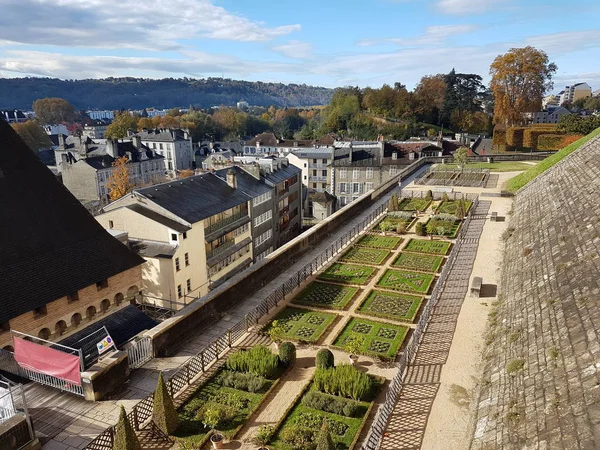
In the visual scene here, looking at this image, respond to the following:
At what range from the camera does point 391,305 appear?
18500 mm

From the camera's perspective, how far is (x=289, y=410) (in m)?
12.0

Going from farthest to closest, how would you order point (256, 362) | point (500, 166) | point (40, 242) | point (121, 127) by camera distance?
point (121, 127) → point (500, 166) → point (40, 242) → point (256, 362)

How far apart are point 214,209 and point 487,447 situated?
30.9m

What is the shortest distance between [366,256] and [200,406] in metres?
14.1

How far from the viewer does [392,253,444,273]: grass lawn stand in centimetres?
2255

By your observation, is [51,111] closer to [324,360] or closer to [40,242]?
[40,242]

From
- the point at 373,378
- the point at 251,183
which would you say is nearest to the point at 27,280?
the point at 373,378

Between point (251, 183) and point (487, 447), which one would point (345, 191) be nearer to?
point (251, 183)

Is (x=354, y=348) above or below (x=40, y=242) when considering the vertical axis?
below

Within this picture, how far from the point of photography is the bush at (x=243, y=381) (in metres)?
12.9

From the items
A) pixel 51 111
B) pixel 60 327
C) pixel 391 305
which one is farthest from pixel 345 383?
pixel 51 111

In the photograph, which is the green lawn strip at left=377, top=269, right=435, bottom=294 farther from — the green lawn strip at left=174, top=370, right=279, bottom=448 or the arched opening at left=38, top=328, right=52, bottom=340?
the arched opening at left=38, top=328, right=52, bottom=340

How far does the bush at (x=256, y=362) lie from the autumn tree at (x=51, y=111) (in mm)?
196049

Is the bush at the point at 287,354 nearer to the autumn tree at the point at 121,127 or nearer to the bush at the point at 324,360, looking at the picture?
the bush at the point at 324,360
